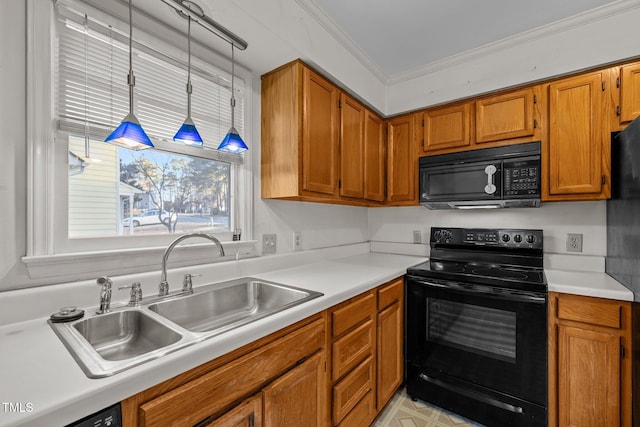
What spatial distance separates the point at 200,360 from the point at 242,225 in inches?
42.0

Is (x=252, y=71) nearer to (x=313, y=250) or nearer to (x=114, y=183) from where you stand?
(x=114, y=183)

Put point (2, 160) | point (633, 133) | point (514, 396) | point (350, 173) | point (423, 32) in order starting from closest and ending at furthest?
point (2, 160)
point (633, 133)
point (514, 396)
point (423, 32)
point (350, 173)

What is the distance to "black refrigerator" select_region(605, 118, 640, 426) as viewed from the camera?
136 cm

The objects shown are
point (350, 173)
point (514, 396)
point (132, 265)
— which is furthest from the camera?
point (350, 173)

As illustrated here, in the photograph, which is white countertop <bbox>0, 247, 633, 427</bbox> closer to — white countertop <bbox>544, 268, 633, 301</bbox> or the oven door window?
white countertop <bbox>544, 268, 633, 301</bbox>

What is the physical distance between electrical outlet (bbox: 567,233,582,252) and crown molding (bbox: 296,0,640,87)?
4.49 feet

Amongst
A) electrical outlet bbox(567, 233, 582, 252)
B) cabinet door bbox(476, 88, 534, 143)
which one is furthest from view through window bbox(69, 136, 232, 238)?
electrical outlet bbox(567, 233, 582, 252)

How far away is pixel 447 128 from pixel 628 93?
99 centimetres

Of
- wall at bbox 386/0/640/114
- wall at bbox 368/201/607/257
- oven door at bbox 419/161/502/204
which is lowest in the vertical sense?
wall at bbox 368/201/607/257

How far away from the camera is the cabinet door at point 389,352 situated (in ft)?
5.76

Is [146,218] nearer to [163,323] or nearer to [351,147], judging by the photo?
[163,323]

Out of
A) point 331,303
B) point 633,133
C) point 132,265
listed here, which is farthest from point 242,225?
point 633,133

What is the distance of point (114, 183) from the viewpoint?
1.30 metres

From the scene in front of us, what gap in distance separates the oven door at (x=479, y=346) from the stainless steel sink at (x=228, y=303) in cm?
99
